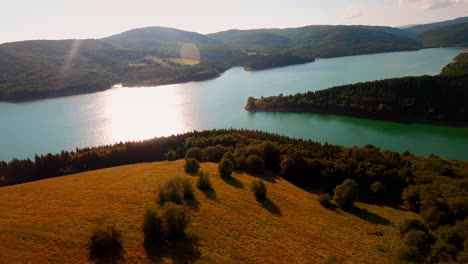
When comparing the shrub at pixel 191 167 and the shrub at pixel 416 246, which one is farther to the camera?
the shrub at pixel 191 167

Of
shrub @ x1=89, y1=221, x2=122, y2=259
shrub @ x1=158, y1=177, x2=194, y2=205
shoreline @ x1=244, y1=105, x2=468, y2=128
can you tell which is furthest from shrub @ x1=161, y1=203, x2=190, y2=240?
shoreline @ x1=244, y1=105, x2=468, y2=128

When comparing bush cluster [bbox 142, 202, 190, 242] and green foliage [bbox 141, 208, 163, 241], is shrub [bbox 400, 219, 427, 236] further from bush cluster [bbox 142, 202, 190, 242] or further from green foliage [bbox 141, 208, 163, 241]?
green foliage [bbox 141, 208, 163, 241]

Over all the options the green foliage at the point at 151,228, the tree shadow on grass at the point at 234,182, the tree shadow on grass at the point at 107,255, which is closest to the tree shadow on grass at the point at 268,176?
the tree shadow on grass at the point at 234,182

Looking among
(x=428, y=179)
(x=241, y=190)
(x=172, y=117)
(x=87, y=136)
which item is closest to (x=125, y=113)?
(x=172, y=117)

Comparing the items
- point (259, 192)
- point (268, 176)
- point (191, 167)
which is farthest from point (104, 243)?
point (268, 176)

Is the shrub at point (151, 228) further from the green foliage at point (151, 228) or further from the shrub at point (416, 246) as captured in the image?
the shrub at point (416, 246)

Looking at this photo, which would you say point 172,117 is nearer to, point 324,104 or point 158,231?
point 324,104

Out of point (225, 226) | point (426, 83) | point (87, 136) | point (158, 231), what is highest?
point (426, 83)
